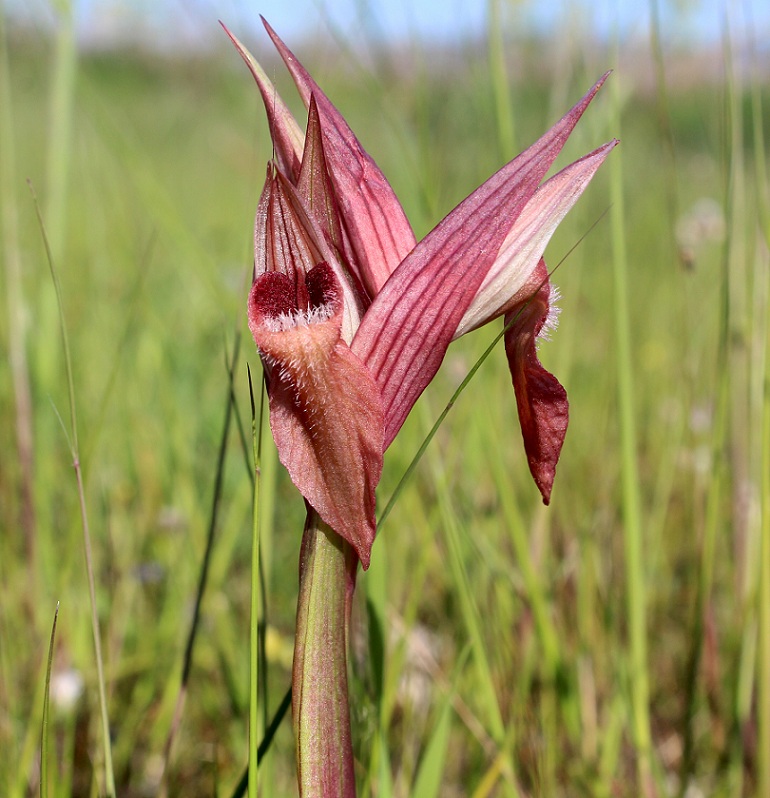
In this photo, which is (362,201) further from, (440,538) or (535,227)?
(440,538)

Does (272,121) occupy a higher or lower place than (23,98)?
lower

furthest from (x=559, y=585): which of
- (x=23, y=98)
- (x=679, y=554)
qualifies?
(x=23, y=98)

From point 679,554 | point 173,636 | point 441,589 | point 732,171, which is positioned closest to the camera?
point 732,171

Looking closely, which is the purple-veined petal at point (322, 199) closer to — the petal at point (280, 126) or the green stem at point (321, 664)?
the petal at point (280, 126)

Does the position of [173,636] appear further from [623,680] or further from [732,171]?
[732,171]

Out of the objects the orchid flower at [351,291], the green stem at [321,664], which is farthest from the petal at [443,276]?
the green stem at [321,664]

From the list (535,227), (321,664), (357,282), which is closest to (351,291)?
(357,282)
